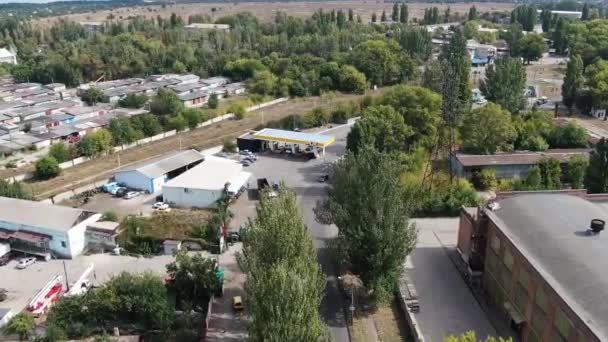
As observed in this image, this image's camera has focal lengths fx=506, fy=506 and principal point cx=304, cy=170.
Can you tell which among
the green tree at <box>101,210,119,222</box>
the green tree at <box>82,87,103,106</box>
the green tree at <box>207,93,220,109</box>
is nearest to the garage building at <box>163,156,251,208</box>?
the green tree at <box>101,210,119,222</box>

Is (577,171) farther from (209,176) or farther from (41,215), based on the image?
(41,215)

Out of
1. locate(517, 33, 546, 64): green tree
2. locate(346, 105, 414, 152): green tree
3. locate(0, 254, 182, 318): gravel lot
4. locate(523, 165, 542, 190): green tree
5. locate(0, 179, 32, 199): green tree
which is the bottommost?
locate(0, 254, 182, 318): gravel lot

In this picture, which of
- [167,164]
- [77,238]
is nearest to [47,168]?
[167,164]

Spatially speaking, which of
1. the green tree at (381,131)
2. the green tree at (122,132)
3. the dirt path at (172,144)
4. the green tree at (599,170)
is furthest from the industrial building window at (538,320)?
the green tree at (122,132)

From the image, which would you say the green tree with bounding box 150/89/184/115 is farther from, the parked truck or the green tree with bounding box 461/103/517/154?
the green tree with bounding box 461/103/517/154

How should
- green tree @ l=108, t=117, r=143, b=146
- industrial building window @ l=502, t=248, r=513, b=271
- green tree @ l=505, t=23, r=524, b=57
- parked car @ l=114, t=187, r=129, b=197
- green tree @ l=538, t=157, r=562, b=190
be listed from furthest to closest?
green tree @ l=505, t=23, r=524, b=57 < green tree @ l=108, t=117, r=143, b=146 < parked car @ l=114, t=187, r=129, b=197 < green tree @ l=538, t=157, r=562, b=190 < industrial building window @ l=502, t=248, r=513, b=271

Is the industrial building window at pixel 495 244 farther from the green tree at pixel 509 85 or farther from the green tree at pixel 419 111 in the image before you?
the green tree at pixel 509 85

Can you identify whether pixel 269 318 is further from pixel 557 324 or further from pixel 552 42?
pixel 552 42
